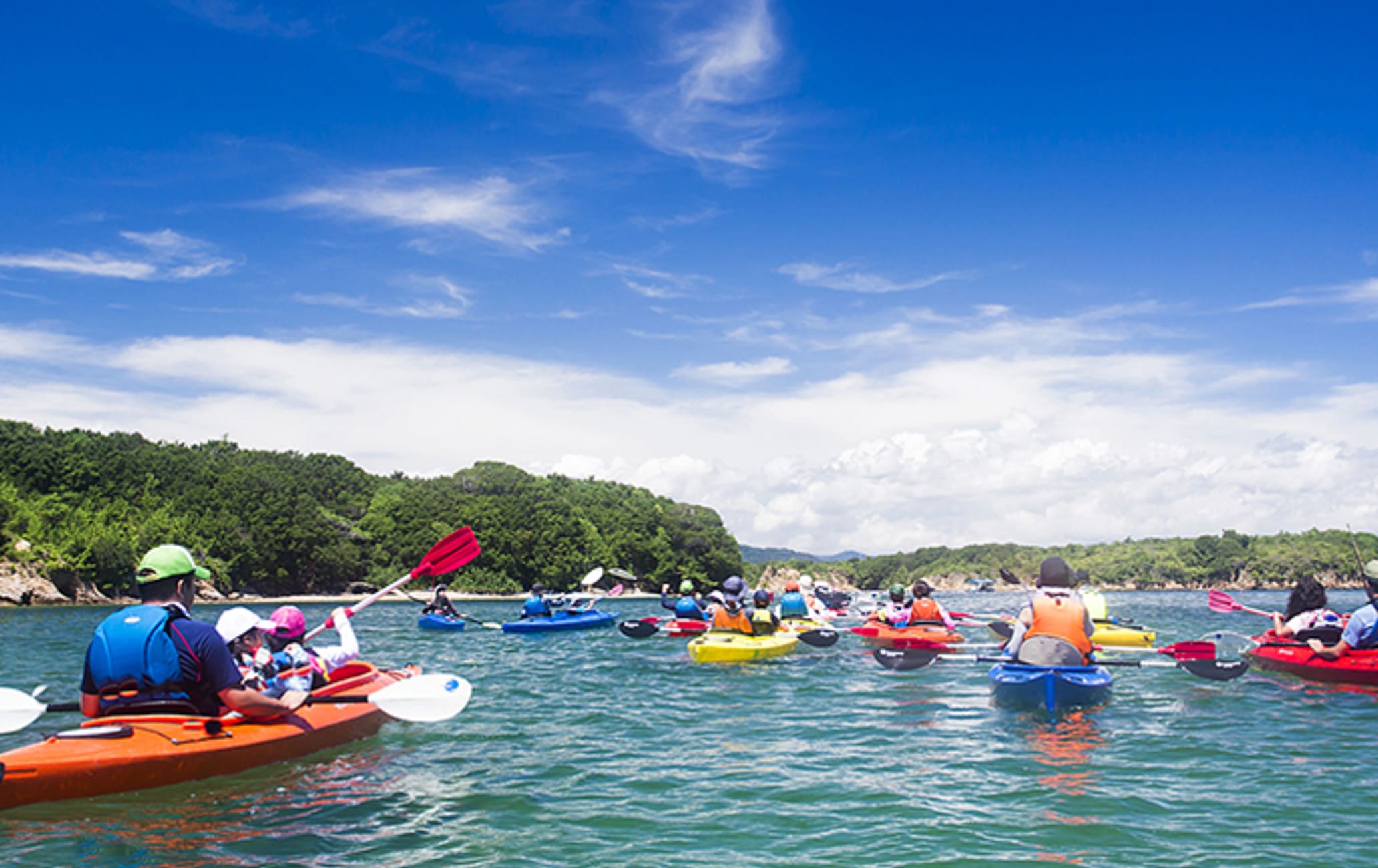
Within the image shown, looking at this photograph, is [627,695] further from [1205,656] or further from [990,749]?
[1205,656]

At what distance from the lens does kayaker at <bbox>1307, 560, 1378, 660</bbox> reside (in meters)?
12.3

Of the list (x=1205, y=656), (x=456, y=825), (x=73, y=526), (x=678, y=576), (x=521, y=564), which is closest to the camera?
(x=456, y=825)

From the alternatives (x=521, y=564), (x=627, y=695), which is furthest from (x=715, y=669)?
(x=521, y=564)

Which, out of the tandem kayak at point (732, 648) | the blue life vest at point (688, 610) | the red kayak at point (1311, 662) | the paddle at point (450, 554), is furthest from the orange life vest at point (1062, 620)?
the blue life vest at point (688, 610)

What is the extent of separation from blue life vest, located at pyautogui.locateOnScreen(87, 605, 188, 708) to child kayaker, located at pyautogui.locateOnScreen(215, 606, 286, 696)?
1.01 meters

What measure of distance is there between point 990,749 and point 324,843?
6081mm

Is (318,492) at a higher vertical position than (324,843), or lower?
higher

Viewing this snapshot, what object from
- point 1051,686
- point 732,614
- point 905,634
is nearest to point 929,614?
point 905,634

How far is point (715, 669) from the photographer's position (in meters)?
16.0

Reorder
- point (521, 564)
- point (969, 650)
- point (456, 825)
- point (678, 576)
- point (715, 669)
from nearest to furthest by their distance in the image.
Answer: point (456, 825) < point (715, 669) < point (969, 650) < point (521, 564) < point (678, 576)

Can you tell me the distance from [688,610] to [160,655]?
52.7 ft

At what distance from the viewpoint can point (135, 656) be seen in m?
6.87

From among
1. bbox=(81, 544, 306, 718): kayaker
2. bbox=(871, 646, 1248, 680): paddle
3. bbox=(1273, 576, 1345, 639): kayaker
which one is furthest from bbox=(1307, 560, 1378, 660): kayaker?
Result: bbox=(81, 544, 306, 718): kayaker

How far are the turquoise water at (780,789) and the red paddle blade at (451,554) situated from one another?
191cm
